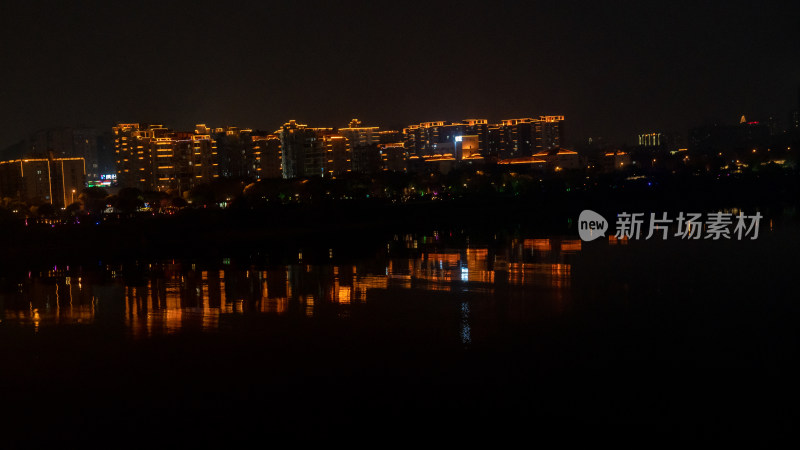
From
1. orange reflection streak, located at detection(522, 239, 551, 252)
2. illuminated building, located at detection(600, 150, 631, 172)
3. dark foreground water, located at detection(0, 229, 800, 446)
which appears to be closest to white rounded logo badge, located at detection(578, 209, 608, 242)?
orange reflection streak, located at detection(522, 239, 551, 252)

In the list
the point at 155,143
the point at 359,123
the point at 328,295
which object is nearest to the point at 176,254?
the point at 328,295

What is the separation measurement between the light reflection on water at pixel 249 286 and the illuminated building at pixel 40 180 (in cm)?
2061

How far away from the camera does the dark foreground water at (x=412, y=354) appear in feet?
15.5

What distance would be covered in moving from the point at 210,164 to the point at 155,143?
7.83 feet

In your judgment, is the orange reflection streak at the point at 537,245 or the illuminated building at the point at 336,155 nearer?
the orange reflection streak at the point at 537,245

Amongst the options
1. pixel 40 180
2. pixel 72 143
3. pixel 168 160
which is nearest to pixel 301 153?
pixel 168 160

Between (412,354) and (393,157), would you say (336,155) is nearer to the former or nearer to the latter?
A: (393,157)

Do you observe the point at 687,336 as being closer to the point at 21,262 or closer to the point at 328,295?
the point at 328,295

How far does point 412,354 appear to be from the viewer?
19.7 feet

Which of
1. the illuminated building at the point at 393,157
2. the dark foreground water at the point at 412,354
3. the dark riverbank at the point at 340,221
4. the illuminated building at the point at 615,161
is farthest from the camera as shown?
the illuminated building at the point at 615,161

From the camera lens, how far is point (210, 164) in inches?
1328

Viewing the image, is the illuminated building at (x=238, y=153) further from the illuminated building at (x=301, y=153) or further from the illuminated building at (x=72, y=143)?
the illuminated building at (x=72, y=143)

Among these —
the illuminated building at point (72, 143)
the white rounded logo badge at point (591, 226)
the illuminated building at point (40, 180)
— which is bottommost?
the white rounded logo badge at point (591, 226)

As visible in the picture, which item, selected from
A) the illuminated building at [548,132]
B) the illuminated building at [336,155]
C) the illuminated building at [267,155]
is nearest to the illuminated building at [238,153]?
the illuminated building at [267,155]
